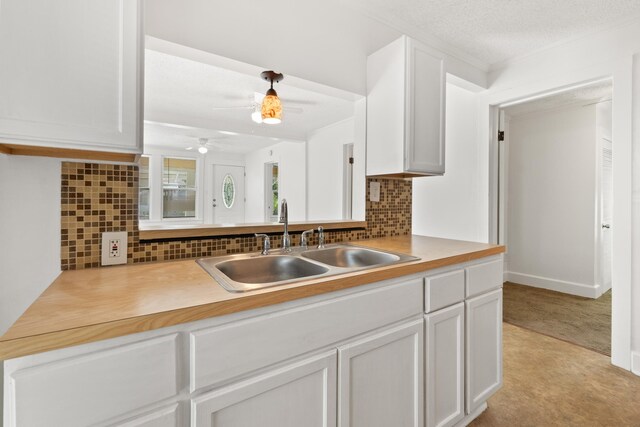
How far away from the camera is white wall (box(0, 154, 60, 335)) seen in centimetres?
107

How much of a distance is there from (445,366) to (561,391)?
3.52 ft

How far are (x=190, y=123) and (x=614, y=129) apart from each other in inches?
169

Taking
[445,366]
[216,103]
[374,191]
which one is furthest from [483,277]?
[216,103]

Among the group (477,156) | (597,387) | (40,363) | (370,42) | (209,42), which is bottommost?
(597,387)

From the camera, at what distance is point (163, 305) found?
0.79 m

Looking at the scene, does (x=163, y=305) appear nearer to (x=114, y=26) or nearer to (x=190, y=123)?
(x=114, y=26)

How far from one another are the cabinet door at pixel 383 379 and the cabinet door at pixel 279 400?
0.20 ft

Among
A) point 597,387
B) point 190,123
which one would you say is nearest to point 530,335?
point 597,387

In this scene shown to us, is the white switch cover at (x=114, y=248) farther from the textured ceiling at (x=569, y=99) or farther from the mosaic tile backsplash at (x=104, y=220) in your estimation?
the textured ceiling at (x=569, y=99)

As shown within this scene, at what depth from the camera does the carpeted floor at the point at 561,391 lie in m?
1.65

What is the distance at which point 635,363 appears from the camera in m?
2.04

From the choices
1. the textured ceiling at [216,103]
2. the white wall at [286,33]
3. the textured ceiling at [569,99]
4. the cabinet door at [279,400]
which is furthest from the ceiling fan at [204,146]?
the cabinet door at [279,400]

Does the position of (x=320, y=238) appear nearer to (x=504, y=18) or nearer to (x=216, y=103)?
(x=504, y=18)

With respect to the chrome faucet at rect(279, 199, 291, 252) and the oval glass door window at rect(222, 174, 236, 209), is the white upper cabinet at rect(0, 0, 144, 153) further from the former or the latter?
the oval glass door window at rect(222, 174, 236, 209)
